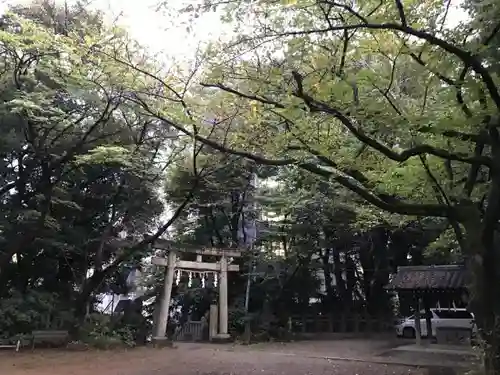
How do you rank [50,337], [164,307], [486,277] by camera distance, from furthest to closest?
[164,307]
[50,337]
[486,277]

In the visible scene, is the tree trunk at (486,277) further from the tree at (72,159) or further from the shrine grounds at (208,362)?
the tree at (72,159)

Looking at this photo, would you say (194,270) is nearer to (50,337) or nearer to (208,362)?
(50,337)

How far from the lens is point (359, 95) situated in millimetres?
7328

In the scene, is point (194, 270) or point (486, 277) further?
point (194, 270)

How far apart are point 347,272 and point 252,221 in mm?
4918

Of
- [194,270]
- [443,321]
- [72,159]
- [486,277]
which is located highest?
[72,159]

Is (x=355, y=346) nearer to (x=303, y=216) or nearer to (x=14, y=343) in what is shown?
(x=303, y=216)

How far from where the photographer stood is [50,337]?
13.4 meters

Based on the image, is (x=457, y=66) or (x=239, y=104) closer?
(x=457, y=66)

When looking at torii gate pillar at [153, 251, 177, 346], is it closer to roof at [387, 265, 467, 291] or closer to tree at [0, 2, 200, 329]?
tree at [0, 2, 200, 329]

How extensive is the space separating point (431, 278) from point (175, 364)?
797 centimetres

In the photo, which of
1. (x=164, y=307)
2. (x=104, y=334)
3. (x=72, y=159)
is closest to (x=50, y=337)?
(x=104, y=334)

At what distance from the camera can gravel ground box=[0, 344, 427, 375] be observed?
31.3 ft

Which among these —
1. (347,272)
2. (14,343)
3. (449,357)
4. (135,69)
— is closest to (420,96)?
(135,69)
